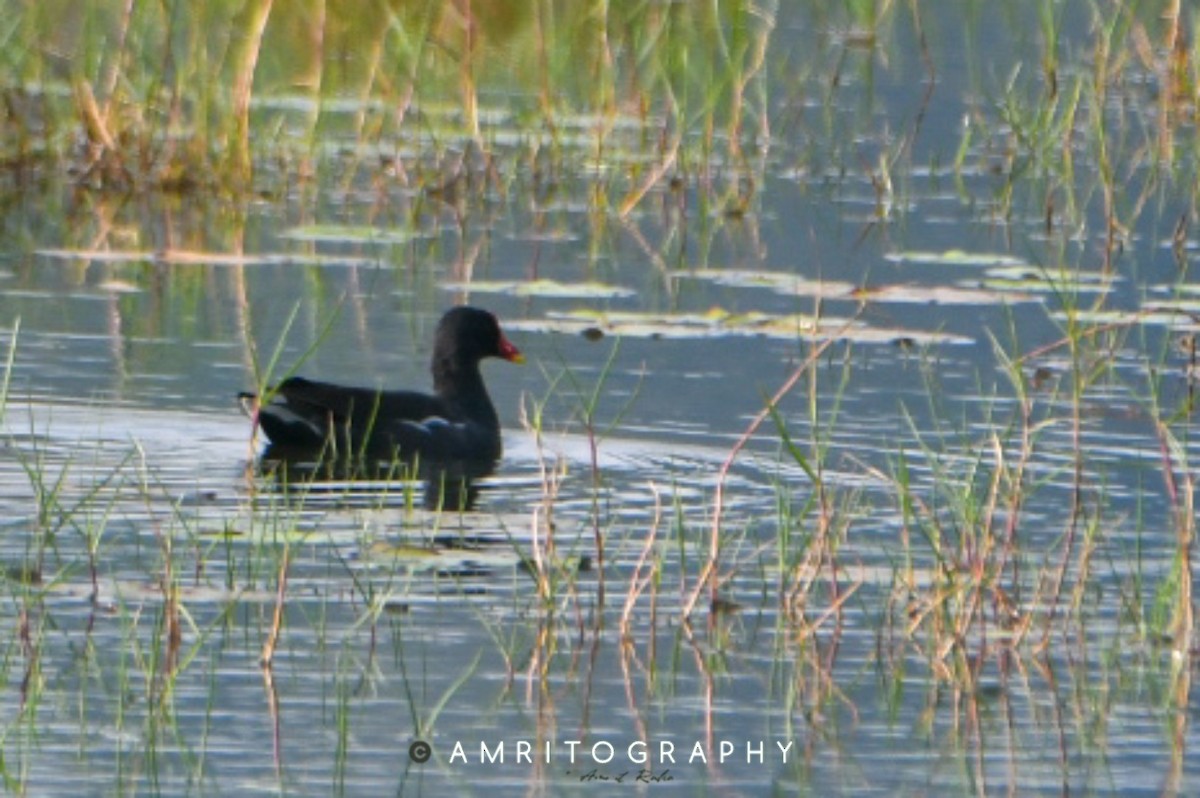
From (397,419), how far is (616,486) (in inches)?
47.6

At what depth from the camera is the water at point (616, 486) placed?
659 centimetres

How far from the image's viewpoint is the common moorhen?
1037 cm

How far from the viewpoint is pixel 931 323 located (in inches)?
508

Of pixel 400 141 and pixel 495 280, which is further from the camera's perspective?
pixel 400 141

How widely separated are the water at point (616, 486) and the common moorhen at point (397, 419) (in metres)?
0.14

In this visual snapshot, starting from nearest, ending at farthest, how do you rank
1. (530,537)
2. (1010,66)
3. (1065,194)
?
(530,537)
(1065,194)
(1010,66)

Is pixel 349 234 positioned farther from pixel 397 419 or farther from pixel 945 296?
pixel 397 419

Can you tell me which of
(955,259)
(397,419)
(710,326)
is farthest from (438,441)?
(955,259)

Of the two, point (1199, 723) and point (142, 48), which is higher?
point (142, 48)

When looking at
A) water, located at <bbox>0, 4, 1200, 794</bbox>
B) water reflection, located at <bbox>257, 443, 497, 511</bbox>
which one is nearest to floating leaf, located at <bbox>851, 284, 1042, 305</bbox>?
water, located at <bbox>0, 4, 1200, 794</bbox>

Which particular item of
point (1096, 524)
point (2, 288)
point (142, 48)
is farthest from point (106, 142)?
point (1096, 524)

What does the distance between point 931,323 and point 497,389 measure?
64.1 inches

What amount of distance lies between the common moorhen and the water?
14 centimetres

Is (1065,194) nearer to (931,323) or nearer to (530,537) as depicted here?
(931,323)
